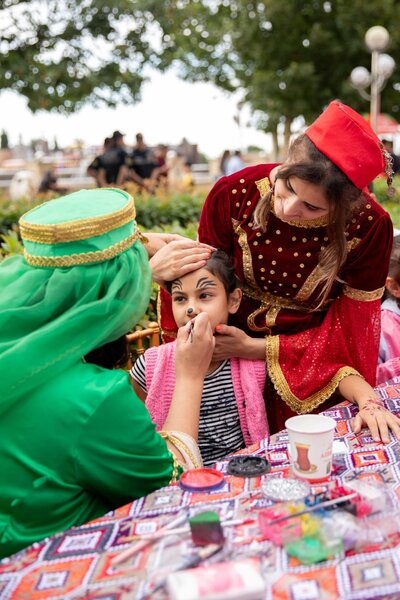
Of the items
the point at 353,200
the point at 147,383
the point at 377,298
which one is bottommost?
the point at 147,383

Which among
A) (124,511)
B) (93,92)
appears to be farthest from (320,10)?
(124,511)

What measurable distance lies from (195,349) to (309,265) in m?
0.64

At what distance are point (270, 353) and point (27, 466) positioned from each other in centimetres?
111

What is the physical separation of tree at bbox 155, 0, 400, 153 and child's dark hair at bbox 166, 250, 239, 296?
52.8 ft

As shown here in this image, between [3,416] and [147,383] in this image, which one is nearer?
[3,416]

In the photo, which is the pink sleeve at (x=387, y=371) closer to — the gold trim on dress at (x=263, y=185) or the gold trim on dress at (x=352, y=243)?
the gold trim on dress at (x=352, y=243)

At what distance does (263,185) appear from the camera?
2406mm

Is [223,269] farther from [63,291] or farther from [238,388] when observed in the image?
[63,291]

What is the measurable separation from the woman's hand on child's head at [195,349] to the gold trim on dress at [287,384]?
412 mm

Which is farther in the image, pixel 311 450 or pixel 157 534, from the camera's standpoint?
pixel 311 450

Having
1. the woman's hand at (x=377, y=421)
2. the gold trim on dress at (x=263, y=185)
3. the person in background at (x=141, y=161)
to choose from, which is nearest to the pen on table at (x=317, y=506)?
the woman's hand at (x=377, y=421)

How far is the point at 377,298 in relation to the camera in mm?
2354

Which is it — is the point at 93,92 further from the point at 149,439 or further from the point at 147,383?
the point at 149,439

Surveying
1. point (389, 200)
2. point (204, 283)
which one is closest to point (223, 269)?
point (204, 283)
